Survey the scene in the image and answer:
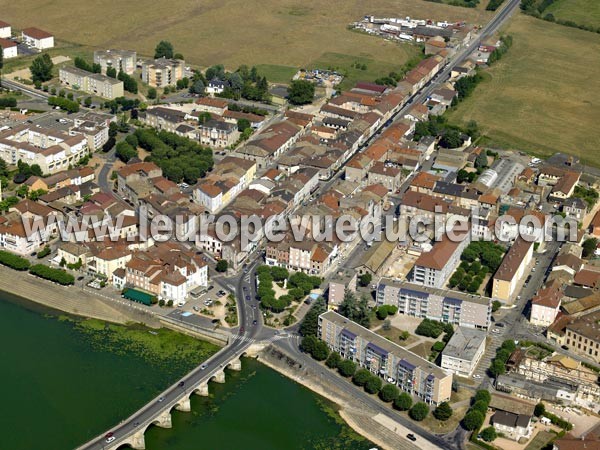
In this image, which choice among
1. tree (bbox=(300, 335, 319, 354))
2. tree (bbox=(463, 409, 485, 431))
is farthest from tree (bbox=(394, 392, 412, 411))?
tree (bbox=(300, 335, 319, 354))

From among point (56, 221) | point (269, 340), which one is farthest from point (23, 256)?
point (269, 340)

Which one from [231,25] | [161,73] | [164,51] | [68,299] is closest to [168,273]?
[68,299]

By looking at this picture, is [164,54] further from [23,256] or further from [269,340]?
[269,340]

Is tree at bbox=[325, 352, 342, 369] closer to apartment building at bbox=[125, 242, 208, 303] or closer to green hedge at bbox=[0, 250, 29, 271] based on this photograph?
apartment building at bbox=[125, 242, 208, 303]

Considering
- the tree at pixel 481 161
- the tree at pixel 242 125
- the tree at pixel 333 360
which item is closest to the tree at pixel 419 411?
the tree at pixel 333 360

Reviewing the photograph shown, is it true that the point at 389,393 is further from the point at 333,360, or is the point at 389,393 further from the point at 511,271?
the point at 511,271
